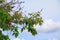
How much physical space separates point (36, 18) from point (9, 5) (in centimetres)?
242

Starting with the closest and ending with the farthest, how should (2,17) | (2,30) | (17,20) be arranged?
(2,17) → (2,30) → (17,20)

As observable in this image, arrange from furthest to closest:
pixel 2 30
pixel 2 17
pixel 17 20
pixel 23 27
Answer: pixel 17 20, pixel 23 27, pixel 2 30, pixel 2 17

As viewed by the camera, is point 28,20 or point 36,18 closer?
point 28,20

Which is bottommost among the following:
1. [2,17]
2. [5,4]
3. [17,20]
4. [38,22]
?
[2,17]

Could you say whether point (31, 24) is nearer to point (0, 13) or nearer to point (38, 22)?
point (38, 22)

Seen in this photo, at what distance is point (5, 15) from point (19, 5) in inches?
176

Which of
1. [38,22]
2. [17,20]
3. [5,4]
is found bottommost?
[38,22]

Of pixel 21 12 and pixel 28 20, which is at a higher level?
pixel 21 12

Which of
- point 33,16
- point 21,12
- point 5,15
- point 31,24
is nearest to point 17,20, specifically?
point 21,12

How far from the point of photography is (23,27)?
9.91 m

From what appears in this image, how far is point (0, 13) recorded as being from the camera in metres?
8.45

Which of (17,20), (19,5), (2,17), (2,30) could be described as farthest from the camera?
(19,5)

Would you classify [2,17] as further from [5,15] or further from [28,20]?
[28,20]

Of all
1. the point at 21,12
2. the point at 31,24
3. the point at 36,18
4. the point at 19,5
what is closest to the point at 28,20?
the point at 31,24
